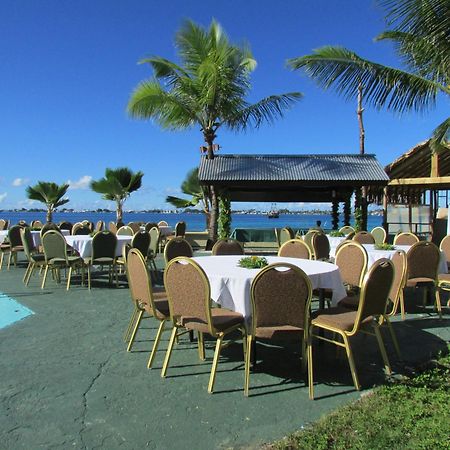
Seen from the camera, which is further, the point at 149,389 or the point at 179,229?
the point at 179,229

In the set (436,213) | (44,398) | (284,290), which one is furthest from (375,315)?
(436,213)

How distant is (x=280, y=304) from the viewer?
346 cm

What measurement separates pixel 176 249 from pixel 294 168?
9.44m

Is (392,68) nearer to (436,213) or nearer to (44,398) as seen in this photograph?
(44,398)

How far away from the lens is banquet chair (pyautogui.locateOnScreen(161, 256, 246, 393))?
3488 mm

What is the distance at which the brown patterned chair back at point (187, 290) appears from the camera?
137 inches

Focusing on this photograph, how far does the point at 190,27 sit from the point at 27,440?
47.8 feet

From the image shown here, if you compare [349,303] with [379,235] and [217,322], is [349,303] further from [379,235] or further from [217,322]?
[379,235]

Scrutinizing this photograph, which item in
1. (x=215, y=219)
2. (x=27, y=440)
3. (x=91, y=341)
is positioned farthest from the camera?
(x=215, y=219)

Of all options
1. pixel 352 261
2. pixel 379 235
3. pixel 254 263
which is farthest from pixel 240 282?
pixel 379 235

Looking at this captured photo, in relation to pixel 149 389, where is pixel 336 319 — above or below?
above

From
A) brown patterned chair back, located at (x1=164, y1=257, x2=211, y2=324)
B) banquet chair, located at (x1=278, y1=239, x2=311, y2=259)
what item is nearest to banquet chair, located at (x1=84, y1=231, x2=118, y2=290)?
banquet chair, located at (x1=278, y1=239, x2=311, y2=259)

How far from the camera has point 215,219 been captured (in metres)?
15.5

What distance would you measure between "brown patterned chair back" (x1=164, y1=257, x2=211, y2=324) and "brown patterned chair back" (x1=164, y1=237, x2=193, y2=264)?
2.12 m
